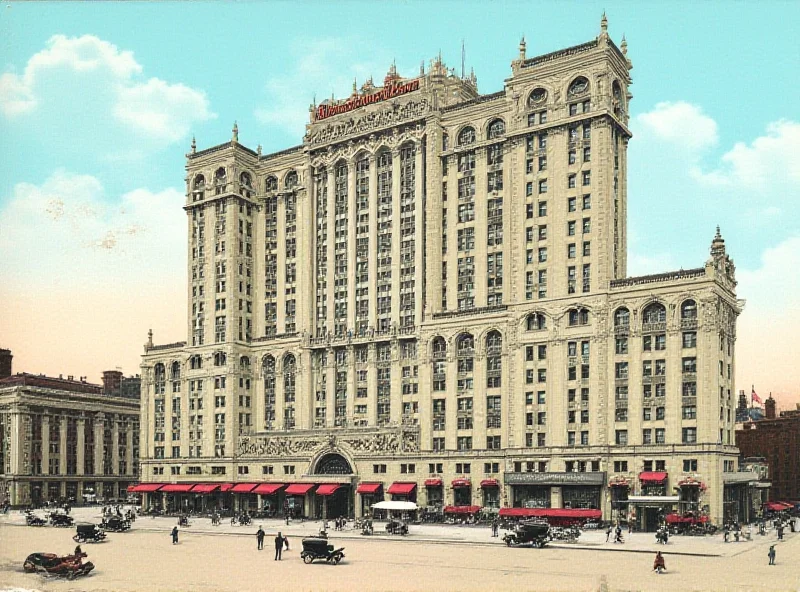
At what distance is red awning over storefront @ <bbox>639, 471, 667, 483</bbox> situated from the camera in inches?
4085

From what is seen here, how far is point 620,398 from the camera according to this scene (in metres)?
110

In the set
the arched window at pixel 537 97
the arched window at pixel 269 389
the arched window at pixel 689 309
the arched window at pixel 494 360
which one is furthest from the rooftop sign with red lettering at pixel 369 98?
the arched window at pixel 689 309

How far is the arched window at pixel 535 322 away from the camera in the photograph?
11694 centimetres

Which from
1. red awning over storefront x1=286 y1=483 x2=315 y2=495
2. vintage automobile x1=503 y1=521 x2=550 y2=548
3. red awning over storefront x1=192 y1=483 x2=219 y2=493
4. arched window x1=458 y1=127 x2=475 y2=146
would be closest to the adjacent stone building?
red awning over storefront x1=192 y1=483 x2=219 y2=493

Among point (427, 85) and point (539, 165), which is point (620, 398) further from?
point (427, 85)

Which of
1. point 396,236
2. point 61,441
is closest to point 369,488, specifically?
point 396,236

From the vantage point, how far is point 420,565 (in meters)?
68.4

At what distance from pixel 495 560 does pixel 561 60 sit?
233 feet

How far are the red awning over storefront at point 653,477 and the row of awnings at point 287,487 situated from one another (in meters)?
19.3

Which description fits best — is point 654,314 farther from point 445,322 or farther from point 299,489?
point 299,489

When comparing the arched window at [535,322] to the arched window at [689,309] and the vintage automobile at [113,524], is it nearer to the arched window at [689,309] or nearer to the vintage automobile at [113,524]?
the arched window at [689,309]

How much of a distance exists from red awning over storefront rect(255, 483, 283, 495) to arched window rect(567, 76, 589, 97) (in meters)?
67.1

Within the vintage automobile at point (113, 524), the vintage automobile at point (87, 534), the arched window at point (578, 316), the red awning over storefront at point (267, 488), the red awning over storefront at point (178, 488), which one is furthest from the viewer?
the red awning over storefront at point (178, 488)

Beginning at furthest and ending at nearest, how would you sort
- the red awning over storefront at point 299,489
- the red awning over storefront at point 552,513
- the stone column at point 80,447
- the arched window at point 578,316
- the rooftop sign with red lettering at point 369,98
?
1. the stone column at point 80,447
2. the rooftop sign with red lettering at point 369,98
3. the red awning over storefront at point 299,489
4. the arched window at point 578,316
5. the red awning over storefront at point 552,513
